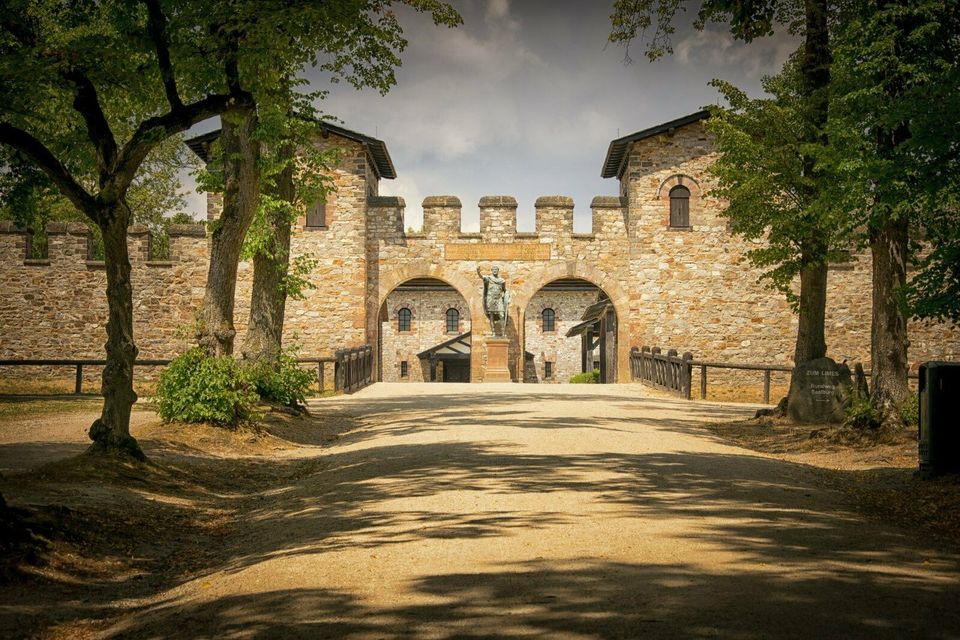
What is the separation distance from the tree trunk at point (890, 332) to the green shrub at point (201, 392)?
7849 millimetres

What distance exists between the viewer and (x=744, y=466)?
29.7 feet

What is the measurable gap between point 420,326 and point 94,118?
38.6 meters

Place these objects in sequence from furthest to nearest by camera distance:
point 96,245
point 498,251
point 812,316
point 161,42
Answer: point 96,245
point 498,251
point 812,316
point 161,42

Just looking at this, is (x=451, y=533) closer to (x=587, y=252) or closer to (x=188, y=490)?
(x=188, y=490)

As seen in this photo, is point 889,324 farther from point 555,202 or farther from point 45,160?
point 555,202

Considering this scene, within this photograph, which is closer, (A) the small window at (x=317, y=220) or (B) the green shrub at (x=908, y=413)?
(B) the green shrub at (x=908, y=413)

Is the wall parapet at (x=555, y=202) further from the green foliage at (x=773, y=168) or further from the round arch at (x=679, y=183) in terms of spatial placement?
the green foliage at (x=773, y=168)

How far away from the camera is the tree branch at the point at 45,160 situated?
7734mm

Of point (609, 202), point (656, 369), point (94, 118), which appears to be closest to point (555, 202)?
point (609, 202)

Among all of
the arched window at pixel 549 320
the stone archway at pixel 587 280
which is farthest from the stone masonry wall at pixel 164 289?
the arched window at pixel 549 320

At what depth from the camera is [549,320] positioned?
4797cm

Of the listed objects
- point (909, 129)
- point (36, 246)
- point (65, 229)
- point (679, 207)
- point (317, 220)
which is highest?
point (679, 207)

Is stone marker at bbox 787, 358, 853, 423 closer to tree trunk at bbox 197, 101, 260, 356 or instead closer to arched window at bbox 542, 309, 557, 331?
tree trunk at bbox 197, 101, 260, 356

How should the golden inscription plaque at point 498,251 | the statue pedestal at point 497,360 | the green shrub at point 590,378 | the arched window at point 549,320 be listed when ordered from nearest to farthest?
A: the statue pedestal at point 497,360 → the golden inscription plaque at point 498,251 → the green shrub at point 590,378 → the arched window at point 549,320
